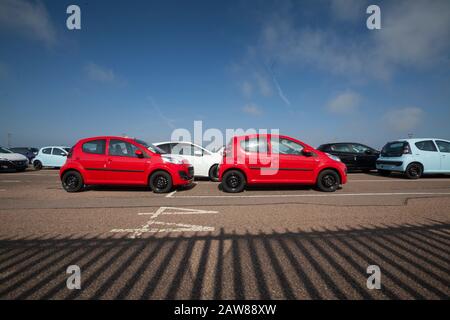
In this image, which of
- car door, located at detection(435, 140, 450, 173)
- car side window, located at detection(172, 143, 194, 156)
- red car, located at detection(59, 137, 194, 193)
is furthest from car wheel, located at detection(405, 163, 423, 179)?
red car, located at detection(59, 137, 194, 193)

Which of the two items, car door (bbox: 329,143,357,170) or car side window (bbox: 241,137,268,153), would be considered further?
car door (bbox: 329,143,357,170)

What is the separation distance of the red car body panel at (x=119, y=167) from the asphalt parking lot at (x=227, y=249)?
143 cm

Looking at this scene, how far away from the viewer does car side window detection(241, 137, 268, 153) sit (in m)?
6.27

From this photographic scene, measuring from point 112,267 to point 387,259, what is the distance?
3.04 m

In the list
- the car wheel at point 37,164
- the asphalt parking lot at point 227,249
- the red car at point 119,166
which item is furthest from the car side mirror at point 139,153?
the car wheel at point 37,164

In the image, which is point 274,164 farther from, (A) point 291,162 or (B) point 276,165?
(A) point 291,162

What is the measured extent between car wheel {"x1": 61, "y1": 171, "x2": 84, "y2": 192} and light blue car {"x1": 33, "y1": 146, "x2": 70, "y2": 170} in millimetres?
8921

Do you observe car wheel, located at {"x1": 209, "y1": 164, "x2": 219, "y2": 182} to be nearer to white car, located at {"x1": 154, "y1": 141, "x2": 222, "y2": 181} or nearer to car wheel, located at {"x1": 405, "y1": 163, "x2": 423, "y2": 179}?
white car, located at {"x1": 154, "y1": 141, "x2": 222, "y2": 181}

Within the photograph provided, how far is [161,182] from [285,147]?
3909 millimetres

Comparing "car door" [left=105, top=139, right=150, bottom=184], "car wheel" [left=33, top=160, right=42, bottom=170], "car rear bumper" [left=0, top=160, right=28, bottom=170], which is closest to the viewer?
"car door" [left=105, top=139, right=150, bottom=184]

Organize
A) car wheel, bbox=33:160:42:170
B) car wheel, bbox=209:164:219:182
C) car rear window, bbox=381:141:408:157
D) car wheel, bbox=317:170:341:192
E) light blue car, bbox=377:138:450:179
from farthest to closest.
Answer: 1. car wheel, bbox=33:160:42:170
2. car rear window, bbox=381:141:408:157
3. car wheel, bbox=209:164:219:182
4. light blue car, bbox=377:138:450:179
5. car wheel, bbox=317:170:341:192

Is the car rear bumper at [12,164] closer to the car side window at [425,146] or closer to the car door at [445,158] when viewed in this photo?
the car side window at [425,146]

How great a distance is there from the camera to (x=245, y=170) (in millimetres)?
6309

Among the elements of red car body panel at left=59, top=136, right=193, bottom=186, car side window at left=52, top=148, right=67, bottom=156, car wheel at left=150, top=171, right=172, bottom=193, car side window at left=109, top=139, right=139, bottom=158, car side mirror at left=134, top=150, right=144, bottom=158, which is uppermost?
car side window at left=52, top=148, right=67, bottom=156
